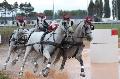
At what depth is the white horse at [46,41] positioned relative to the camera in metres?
16.0

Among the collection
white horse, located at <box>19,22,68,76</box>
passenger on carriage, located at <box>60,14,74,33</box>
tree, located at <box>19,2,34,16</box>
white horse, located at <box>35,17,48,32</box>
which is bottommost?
tree, located at <box>19,2,34,16</box>

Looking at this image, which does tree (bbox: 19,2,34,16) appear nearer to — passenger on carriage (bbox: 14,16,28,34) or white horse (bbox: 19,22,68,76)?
passenger on carriage (bbox: 14,16,28,34)

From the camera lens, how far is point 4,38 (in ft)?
137

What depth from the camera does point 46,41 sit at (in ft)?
55.2

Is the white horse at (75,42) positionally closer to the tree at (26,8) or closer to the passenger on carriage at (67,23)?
the passenger on carriage at (67,23)

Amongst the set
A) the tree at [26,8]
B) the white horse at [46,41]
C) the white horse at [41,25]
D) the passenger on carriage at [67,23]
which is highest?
the passenger on carriage at [67,23]

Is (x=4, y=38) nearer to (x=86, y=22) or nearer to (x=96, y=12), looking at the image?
(x=86, y=22)

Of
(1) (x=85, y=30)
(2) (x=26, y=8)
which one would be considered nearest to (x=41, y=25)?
(1) (x=85, y=30)

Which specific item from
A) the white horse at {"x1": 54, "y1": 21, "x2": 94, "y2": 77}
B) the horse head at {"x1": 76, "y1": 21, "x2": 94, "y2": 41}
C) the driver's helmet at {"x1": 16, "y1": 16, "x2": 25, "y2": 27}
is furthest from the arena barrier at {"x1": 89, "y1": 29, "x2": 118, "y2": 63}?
the driver's helmet at {"x1": 16, "y1": 16, "x2": 25, "y2": 27}

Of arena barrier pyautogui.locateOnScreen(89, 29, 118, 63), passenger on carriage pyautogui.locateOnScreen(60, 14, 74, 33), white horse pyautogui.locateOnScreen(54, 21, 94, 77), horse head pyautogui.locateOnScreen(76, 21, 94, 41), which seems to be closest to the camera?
arena barrier pyautogui.locateOnScreen(89, 29, 118, 63)

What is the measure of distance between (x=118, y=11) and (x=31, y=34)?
65.5 m

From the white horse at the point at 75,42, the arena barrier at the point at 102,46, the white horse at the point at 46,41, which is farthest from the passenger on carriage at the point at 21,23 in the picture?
the arena barrier at the point at 102,46

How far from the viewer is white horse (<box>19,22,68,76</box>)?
16.0 m

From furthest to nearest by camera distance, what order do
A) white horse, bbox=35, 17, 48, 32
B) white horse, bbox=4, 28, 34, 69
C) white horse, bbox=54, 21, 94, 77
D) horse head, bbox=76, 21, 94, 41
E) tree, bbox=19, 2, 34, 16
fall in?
tree, bbox=19, 2, 34, 16 < white horse, bbox=4, 28, 34, 69 < white horse, bbox=35, 17, 48, 32 < white horse, bbox=54, 21, 94, 77 < horse head, bbox=76, 21, 94, 41
